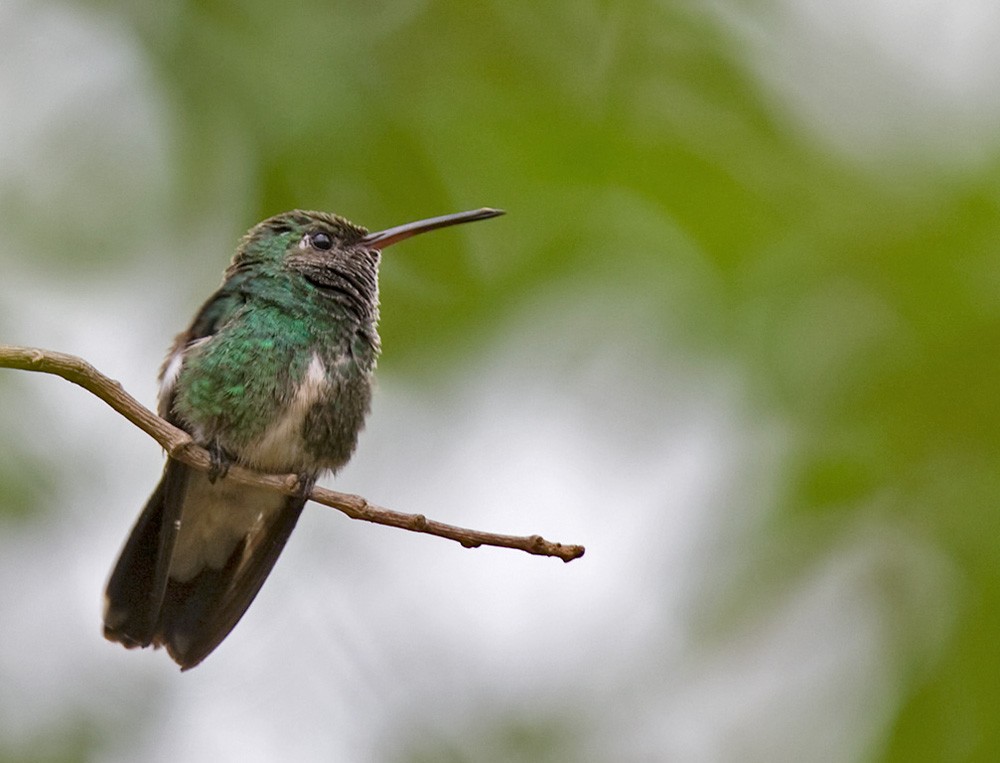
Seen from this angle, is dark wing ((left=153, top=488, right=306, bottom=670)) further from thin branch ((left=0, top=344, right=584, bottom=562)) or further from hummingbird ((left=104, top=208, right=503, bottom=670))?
thin branch ((left=0, top=344, right=584, bottom=562))

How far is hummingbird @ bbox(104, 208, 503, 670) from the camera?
3748 mm

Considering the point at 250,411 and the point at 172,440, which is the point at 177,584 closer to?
the point at 250,411

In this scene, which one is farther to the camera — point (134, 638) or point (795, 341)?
point (795, 341)

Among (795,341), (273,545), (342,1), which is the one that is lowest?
(273,545)

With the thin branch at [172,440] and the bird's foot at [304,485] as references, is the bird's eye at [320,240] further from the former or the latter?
the thin branch at [172,440]

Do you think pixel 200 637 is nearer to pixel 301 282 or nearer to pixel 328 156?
pixel 301 282

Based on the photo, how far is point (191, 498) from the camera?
4117mm

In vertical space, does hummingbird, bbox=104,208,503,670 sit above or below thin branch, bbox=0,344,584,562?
above

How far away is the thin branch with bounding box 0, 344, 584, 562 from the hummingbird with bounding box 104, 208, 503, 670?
2.09 ft

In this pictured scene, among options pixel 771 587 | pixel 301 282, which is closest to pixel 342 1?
pixel 301 282

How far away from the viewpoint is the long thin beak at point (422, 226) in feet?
11.9

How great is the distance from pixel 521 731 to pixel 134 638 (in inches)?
69.1

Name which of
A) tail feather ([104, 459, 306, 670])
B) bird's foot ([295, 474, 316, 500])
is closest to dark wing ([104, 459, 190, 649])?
tail feather ([104, 459, 306, 670])

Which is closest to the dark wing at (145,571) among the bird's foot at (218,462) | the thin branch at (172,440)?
the bird's foot at (218,462)
